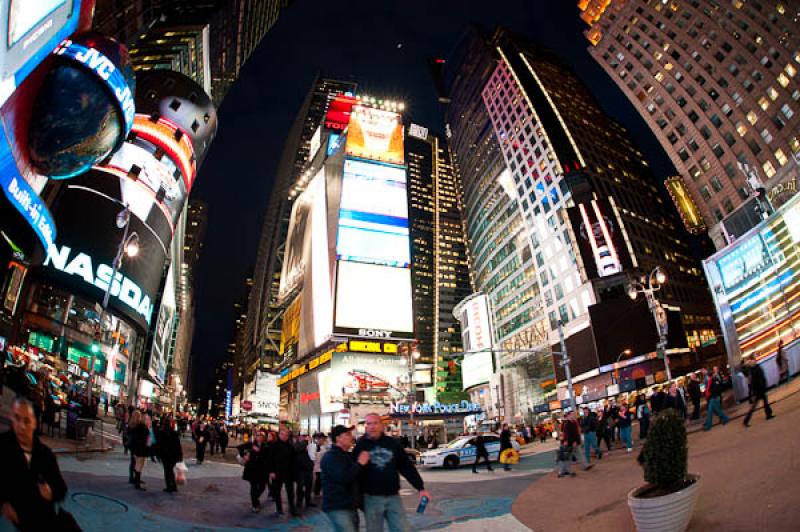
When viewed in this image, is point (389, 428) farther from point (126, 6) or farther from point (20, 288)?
point (126, 6)

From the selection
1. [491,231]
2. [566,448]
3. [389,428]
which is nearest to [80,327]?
[389,428]

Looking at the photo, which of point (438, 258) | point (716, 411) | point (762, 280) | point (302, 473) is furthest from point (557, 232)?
point (438, 258)

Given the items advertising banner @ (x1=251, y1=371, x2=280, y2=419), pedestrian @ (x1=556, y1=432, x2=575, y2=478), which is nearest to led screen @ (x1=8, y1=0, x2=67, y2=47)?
pedestrian @ (x1=556, y1=432, x2=575, y2=478)

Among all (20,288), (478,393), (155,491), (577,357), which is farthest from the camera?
(478,393)

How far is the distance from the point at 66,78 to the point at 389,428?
136 ft

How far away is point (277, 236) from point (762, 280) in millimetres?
136712

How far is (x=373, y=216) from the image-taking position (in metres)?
67.9

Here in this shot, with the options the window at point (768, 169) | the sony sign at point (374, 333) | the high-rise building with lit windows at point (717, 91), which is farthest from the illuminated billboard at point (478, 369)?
the window at point (768, 169)

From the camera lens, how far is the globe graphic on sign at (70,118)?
21484 mm

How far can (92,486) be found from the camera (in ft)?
33.4

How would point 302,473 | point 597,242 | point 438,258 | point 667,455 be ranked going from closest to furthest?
point 667,455, point 302,473, point 597,242, point 438,258

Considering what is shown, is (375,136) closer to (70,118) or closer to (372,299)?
(372,299)

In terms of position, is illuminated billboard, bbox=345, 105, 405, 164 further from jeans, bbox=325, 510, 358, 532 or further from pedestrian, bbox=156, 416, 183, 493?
jeans, bbox=325, 510, 358, 532

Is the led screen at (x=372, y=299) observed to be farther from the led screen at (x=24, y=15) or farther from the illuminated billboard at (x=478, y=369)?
the led screen at (x=24, y=15)
